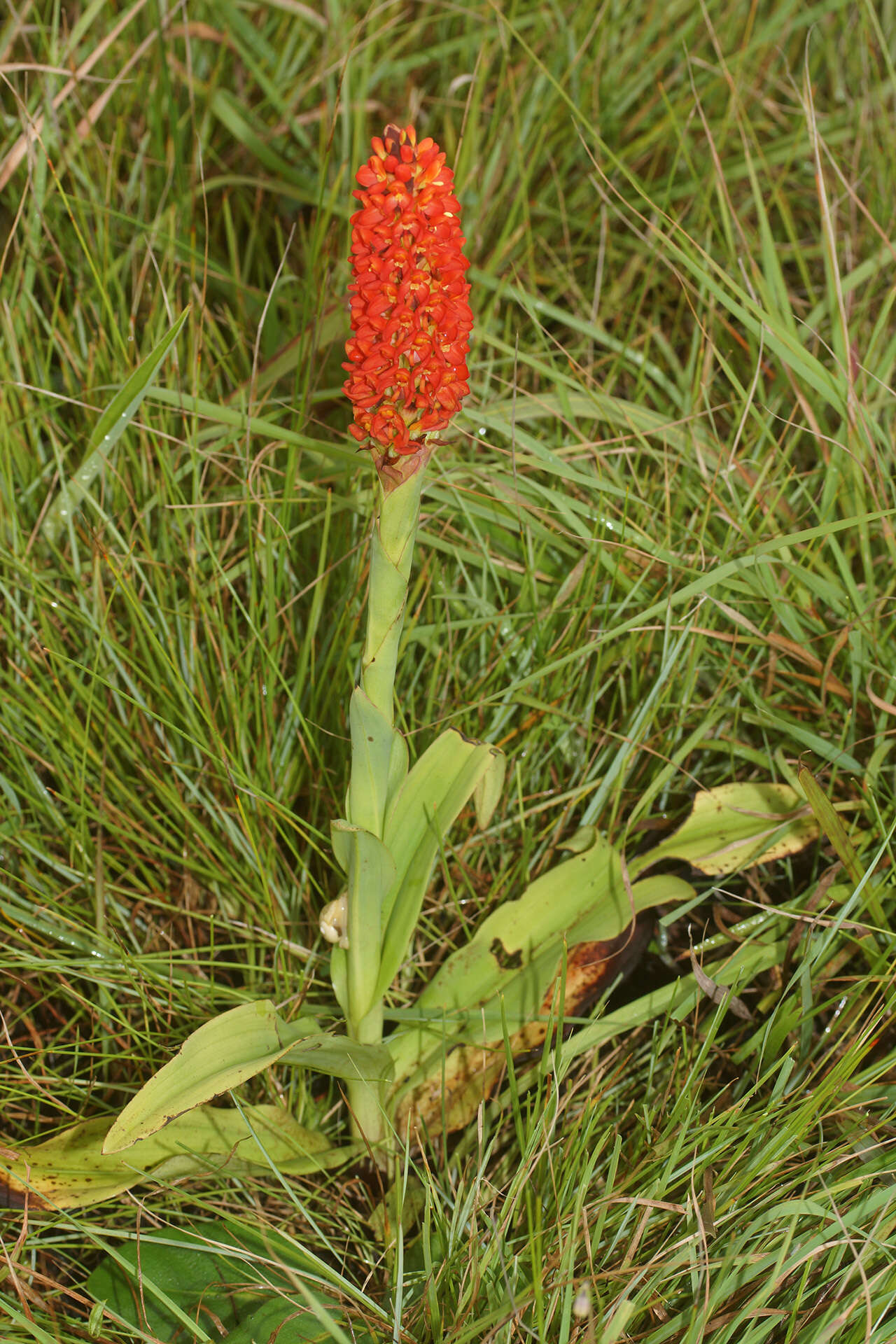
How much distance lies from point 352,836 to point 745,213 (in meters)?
2.16

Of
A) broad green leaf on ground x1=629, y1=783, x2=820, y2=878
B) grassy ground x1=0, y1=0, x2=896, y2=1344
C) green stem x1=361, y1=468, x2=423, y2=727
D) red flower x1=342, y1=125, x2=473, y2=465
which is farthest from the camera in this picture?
broad green leaf on ground x1=629, y1=783, x2=820, y2=878

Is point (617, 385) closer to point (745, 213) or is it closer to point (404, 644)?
point (745, 213)

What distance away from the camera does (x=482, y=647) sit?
1.93 meters

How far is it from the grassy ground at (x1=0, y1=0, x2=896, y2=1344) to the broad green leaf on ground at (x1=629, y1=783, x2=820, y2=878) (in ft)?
0.22

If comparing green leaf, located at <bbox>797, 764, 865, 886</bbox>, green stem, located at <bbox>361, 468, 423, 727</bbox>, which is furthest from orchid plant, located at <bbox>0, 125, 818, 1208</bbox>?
green leaf, located at <bbox>797, 764, 865, 886</bbox>

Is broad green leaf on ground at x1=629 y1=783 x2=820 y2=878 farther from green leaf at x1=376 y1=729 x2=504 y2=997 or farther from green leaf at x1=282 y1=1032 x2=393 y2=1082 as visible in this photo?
green leaf at x1=282 y1=1032 x2=393 y2=1082

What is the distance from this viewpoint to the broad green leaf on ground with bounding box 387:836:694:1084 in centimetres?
159

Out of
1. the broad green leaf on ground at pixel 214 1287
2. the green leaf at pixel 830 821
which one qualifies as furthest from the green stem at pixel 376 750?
the green leaf at pixel 830 821

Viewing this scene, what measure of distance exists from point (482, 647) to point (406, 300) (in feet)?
3.01

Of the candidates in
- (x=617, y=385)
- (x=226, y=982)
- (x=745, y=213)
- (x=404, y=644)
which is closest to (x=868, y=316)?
(x=745, y=213)

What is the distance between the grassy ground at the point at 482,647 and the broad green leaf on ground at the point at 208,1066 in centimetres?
18

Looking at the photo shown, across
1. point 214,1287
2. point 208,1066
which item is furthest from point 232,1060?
point 214,1287

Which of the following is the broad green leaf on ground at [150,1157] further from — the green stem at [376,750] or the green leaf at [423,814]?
the green leaf at [423,814]

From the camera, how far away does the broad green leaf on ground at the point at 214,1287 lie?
4.29ft
